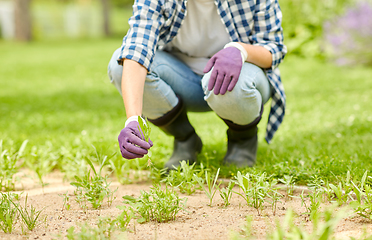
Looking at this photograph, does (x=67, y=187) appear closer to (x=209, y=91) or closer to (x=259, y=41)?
(x=209, y=91)

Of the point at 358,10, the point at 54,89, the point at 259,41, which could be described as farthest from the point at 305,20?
the point at 259,41

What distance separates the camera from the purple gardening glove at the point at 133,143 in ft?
4.62

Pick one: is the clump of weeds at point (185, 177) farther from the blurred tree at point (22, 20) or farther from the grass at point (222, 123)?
the blurred tree at point (22, 20)

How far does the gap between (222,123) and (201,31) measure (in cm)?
157

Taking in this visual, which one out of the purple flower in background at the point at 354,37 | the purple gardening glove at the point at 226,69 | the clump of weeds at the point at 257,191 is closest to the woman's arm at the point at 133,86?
the purple gardening glove at the point at 226,69

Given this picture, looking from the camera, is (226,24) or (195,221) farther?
(226,24)

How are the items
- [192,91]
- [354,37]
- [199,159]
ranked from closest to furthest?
[192,91] < [199,159] < [354,37]

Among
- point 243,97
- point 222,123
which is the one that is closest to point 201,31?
point 243,97

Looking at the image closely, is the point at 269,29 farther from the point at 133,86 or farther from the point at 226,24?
the point at 133,86

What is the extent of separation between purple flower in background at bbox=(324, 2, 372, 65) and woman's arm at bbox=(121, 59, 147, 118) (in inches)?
206

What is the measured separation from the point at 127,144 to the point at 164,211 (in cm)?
28

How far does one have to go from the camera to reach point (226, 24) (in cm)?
191

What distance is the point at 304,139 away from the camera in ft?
8.86

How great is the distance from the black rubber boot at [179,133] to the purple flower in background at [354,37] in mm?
4826
